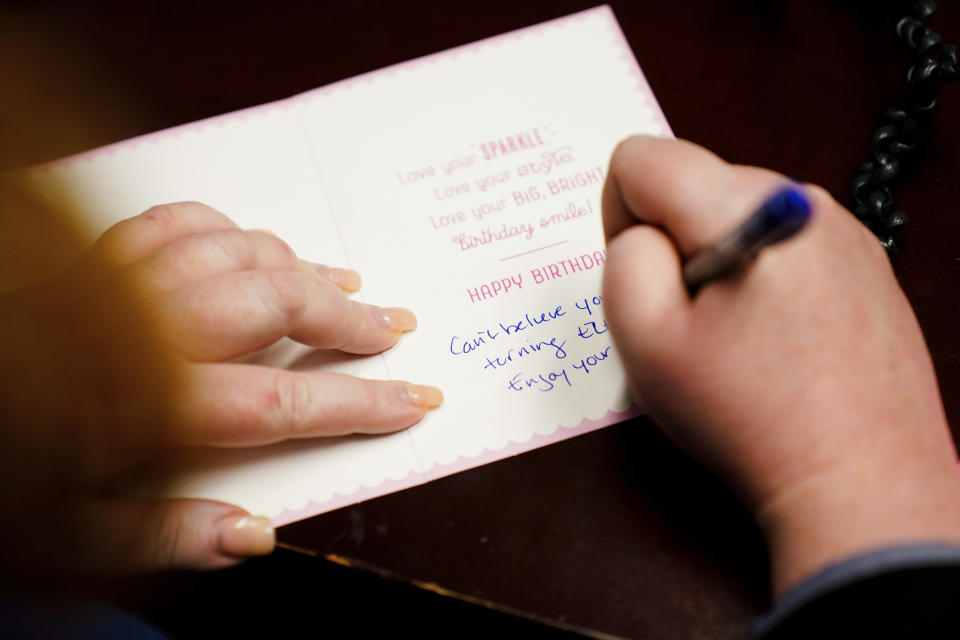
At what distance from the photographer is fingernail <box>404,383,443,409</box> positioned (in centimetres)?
47

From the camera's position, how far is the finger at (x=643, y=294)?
355 millimetres

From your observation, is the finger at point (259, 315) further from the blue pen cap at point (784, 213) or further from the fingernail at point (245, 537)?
the blue pen cap at point (784, 213)

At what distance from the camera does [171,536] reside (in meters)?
0.43

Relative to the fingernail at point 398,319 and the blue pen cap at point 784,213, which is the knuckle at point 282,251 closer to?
the fingernail at point 398,319

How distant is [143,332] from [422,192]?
23 centimetres

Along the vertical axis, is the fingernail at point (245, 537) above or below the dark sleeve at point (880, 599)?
above

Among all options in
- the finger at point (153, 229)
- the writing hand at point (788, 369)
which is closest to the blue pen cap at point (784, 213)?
the writing hand at point (788, 369)

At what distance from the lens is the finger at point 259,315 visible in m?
0.43

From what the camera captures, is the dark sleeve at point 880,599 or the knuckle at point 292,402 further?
the knuckle at point 292,402

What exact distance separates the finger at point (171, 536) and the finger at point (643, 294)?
0.25m

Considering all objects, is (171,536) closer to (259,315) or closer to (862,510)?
(259,315)

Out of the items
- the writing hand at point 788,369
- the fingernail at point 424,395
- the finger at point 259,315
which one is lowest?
the writing hand at point 788,369

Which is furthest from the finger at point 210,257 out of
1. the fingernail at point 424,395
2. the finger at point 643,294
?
the finger at point 643,294

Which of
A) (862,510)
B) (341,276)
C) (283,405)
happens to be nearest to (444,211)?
(341,276)
